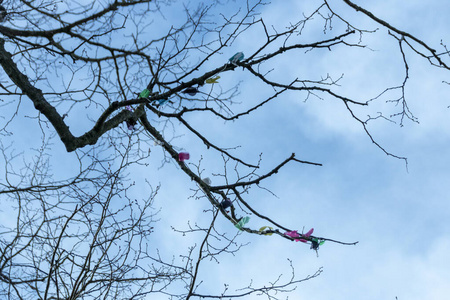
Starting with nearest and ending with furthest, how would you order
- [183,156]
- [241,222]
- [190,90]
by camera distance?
1. [190,90]
2. [241,222]
3. [183,156]

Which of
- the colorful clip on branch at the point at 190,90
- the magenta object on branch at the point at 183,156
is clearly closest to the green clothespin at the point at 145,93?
the colorful clip on branch at the point at 190,90

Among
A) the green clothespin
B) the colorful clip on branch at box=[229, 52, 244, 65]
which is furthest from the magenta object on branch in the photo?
the colorful clip on branch at box=[229, 52, 244, 65]

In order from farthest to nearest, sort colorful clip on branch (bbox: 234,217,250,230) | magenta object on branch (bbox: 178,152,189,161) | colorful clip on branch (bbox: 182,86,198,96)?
1. magenta object on branch (bbox: 178,152,189,161)
2. colorful clip on branch (bbox: 234,217,250,230)
3. colorful clip on branch (bbox: 182,86,198,96)

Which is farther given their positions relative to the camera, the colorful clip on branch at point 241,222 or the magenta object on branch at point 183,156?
the magenta object on branch at point 183,156

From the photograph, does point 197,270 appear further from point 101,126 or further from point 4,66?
point 4,66

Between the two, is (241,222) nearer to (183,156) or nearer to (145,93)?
(183,156)

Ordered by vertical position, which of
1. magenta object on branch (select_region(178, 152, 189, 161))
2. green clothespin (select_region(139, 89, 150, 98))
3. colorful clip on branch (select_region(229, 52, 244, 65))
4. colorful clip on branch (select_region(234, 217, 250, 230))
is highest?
colorful clip on branch (select_region(229, 52, 244, 65))

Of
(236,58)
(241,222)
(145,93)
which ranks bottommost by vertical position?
(241,222)

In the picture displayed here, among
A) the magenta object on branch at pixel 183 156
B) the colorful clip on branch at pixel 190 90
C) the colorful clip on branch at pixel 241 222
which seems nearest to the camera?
the colorful clip on branch at pixel 190 90

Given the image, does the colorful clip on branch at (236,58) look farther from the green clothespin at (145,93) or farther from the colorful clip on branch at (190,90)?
the green clothespin at (145,93)

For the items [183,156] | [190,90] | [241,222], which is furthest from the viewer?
[183,156]

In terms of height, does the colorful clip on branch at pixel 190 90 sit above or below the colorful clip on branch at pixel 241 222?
above

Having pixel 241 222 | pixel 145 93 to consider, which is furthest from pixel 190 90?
pixel 241 222

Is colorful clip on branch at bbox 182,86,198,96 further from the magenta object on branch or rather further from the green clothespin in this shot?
the magenta object on branch
